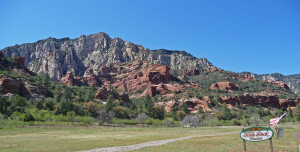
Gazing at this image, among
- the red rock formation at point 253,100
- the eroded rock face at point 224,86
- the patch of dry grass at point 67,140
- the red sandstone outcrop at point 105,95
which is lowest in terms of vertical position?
the patch of dry grass at point 67,140

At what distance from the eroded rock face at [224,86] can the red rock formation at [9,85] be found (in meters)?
142

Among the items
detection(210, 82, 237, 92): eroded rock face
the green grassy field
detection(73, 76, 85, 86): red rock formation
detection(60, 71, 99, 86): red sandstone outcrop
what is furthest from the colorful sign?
detection(73, 76, 85, 86): red rock formation

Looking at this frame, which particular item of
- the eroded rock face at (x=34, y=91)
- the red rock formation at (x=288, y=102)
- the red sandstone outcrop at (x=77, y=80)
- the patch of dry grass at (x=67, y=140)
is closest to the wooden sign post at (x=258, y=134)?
the patch of dry grass at (x=67, y=140)

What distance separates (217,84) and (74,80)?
126 m

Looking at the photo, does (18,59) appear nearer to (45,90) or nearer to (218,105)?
(45,90)

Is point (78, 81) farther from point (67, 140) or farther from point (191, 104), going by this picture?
point (67, 140)

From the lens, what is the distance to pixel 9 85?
98188mm

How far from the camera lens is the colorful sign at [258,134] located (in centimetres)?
1645

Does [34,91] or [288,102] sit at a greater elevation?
[34,91]

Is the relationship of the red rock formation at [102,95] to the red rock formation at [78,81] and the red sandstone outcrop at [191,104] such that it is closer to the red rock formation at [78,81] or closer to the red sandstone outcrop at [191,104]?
the red sandstone outcrop at [191,104]

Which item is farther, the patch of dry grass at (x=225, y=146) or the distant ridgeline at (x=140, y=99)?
the distant ridgeline at (x=140, y=99)

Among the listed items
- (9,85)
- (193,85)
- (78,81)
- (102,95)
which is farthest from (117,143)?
(78,81)

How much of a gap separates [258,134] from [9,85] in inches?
4371

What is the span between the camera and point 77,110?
3743 inches
